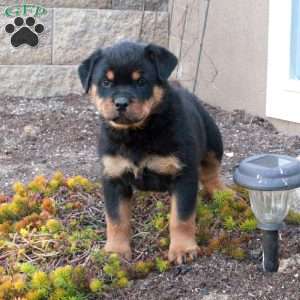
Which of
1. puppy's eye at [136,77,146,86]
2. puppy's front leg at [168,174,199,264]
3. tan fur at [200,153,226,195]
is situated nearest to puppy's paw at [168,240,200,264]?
puppy's front leg at [168,174,199,264]

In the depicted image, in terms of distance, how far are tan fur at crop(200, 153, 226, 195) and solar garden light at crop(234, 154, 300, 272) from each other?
1140 mm

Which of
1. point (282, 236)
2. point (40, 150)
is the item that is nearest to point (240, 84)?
point (40, 150)

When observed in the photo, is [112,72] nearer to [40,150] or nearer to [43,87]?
[40,150]

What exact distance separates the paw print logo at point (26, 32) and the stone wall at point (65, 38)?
0.17 feet

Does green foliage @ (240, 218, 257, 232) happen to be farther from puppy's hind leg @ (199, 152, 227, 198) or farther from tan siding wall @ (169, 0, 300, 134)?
tan siding wall @ (169, 0, 300, 134)

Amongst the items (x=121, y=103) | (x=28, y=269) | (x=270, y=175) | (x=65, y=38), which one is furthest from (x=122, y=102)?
(x=65, y=38)

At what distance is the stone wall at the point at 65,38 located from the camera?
775cm

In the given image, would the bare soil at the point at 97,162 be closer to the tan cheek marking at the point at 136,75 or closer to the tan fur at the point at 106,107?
the tan fur at the point at 106,107

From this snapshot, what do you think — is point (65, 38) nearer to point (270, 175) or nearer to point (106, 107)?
point (106, 107)

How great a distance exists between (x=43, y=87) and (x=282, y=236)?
15.8 ft

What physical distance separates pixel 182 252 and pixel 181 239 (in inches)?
2.7

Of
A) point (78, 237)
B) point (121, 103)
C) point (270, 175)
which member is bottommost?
point (78, 237)

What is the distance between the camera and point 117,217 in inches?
138

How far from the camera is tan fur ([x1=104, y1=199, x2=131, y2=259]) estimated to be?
3461mm
